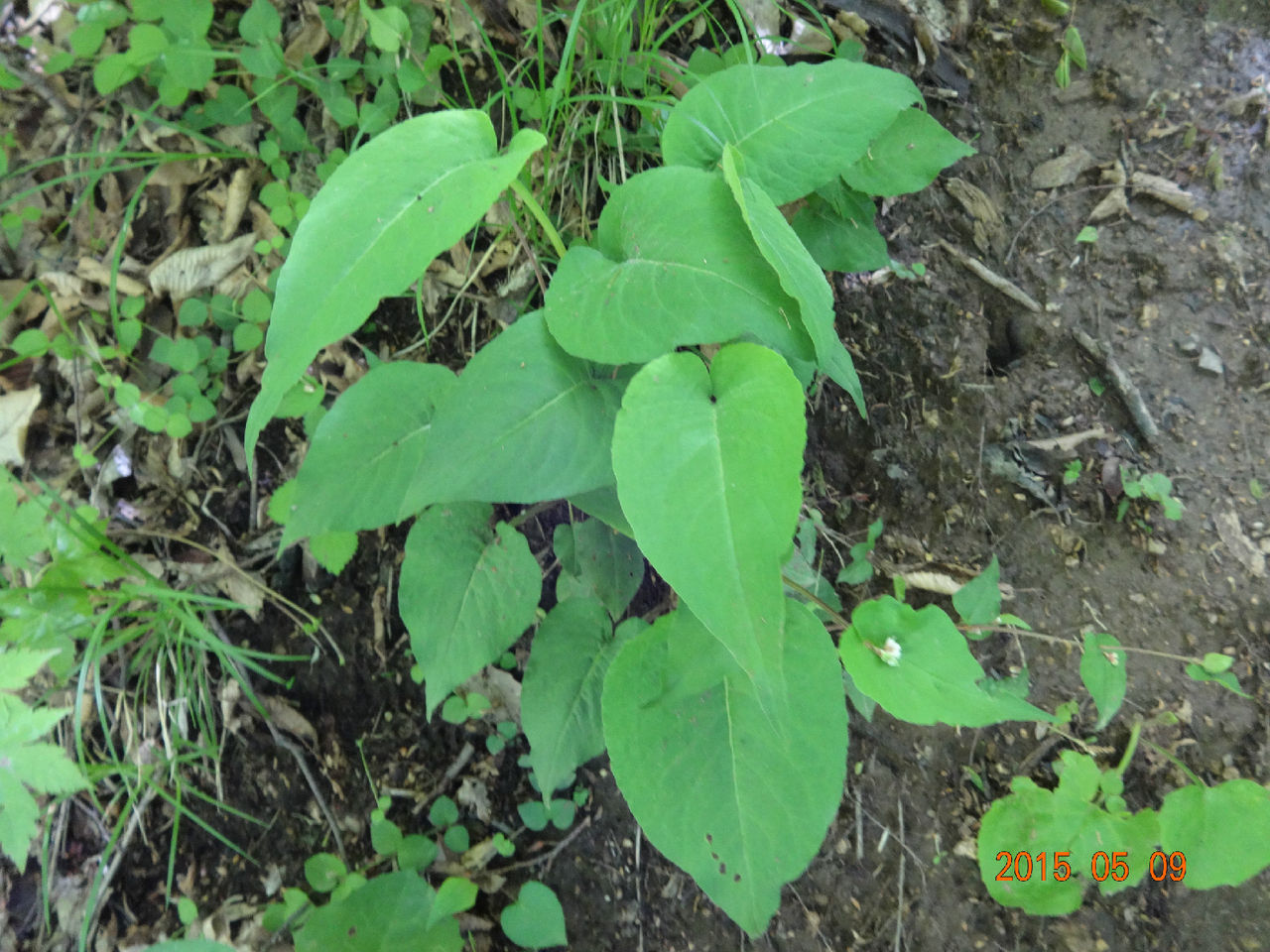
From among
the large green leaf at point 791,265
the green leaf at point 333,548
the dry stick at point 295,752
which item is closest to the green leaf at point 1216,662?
the large green leaf at point 791,265

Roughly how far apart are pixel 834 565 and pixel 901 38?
113 centimetres

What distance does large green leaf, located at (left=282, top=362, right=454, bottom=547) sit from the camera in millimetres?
1084

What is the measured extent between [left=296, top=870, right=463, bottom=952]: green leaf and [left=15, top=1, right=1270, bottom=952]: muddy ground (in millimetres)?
167

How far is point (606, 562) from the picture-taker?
1.16m

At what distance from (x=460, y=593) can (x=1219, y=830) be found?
1.14m

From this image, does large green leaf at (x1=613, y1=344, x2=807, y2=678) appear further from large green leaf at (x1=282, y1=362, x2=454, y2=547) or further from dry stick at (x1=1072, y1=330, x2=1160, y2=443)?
dry stick at (x1=1072, y1=330, x2=1160, y2=443)

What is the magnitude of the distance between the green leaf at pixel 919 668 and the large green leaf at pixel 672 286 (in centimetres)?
40

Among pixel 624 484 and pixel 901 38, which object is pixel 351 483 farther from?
pixel 901 38

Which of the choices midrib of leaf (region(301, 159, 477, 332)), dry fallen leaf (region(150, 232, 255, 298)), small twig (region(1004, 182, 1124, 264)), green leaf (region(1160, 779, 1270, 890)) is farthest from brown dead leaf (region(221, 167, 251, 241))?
green leaf (region(1160, 779, 1270, 890))

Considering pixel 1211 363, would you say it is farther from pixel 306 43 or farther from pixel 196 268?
pixel 196 268

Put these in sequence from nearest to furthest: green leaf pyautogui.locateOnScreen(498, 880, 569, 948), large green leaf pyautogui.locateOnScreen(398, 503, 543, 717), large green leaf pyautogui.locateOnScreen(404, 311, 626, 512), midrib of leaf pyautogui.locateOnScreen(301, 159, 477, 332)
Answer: midrib of leaf pyautogui.locateOnScreen(301, 159, 477, 332)
large green leaf pyautogui.locateOnScreen(404, 311, 626, 512)
large green leaf pyautogui.locateOnScreen(398, 503, 543, 717)
green leaf pyautogui.locateOnScreen(498, 880, 569, 948)

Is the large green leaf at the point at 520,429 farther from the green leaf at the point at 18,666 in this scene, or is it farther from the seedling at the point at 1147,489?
the seedling at the point at 1147,489

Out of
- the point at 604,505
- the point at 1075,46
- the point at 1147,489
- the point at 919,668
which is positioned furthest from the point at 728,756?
the point at 1075,46

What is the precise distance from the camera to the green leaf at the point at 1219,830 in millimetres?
963
